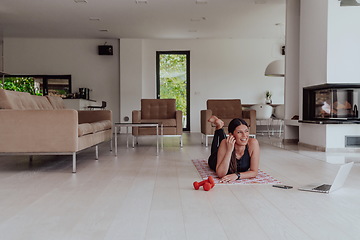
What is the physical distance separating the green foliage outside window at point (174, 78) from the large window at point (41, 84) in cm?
282

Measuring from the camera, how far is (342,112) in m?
5.41

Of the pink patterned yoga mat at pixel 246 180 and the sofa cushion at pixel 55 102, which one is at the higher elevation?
the sofa cushion at pixel 55 102

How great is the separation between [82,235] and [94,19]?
7451 millimetres

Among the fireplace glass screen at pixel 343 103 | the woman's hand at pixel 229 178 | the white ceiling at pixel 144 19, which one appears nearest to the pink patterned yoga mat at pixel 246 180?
the woman's hand at pixel 229 178

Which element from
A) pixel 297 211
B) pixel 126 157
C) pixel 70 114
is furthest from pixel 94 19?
pixel 297 211

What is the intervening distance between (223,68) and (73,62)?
176 inches

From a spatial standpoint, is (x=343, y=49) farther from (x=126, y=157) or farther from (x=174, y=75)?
(x=174, y=75)

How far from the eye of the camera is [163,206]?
2.20 metres

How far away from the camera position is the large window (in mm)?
10531

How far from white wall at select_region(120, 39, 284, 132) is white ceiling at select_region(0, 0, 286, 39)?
0.40 metres

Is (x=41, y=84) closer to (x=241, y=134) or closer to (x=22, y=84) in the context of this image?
(x=22, y=84)

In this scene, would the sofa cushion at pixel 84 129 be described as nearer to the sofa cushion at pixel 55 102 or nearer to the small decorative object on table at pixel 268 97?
the sofa cushion at pixel 55 102

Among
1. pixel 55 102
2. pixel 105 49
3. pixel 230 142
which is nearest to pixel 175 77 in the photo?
pixel 105 49

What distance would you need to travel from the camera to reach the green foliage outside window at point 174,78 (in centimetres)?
1083
